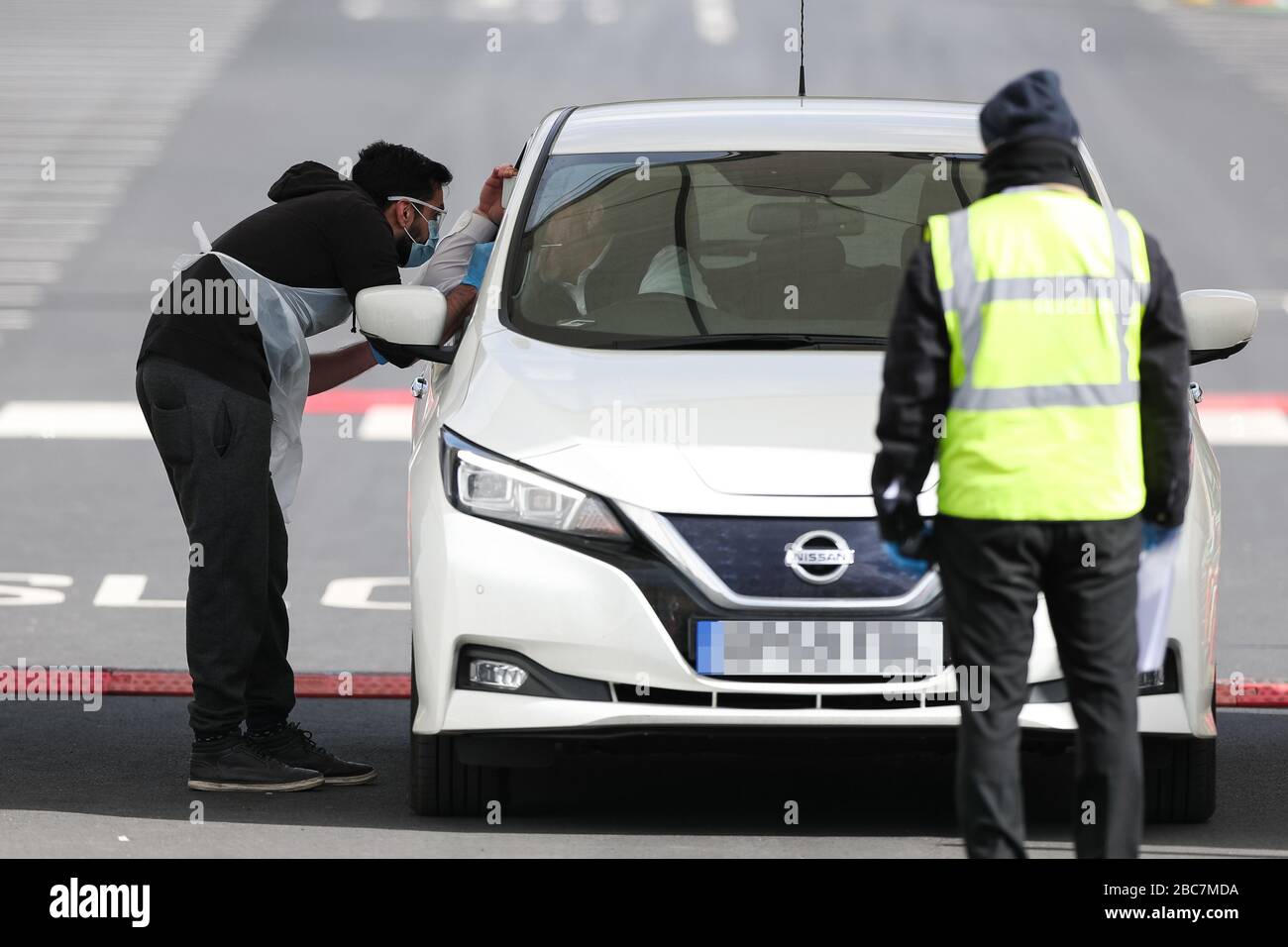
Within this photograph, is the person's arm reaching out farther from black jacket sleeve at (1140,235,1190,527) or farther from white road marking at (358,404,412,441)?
white road marking at (358,404,412,441)

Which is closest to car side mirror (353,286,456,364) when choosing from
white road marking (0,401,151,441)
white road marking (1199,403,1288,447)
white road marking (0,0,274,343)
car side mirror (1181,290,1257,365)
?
car side mirror (1181,290,1257,365)

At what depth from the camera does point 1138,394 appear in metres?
4.45

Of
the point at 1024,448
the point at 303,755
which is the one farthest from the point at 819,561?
the point at 303,755

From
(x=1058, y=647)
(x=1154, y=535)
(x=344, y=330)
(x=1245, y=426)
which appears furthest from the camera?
(x=344, y=330)

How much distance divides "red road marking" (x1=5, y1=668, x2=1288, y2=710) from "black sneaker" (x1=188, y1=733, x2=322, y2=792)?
1401mm

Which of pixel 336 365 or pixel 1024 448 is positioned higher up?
pixel 336 365

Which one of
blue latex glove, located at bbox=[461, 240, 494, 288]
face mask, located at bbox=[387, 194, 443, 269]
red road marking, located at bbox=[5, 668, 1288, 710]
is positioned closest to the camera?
blue latex glove, located at bbox=[461, 240, 494, 288]

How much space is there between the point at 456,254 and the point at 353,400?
9.96 meters

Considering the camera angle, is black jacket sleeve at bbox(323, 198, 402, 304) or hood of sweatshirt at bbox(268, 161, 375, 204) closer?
black jacket sleeve at bbox(323, 198, 402, 304)

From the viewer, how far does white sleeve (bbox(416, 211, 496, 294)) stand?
7.00 m

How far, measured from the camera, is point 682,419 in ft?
18.2

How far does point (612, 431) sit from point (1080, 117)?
28.3 metres

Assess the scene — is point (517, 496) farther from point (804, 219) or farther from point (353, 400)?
point (353, 400)
